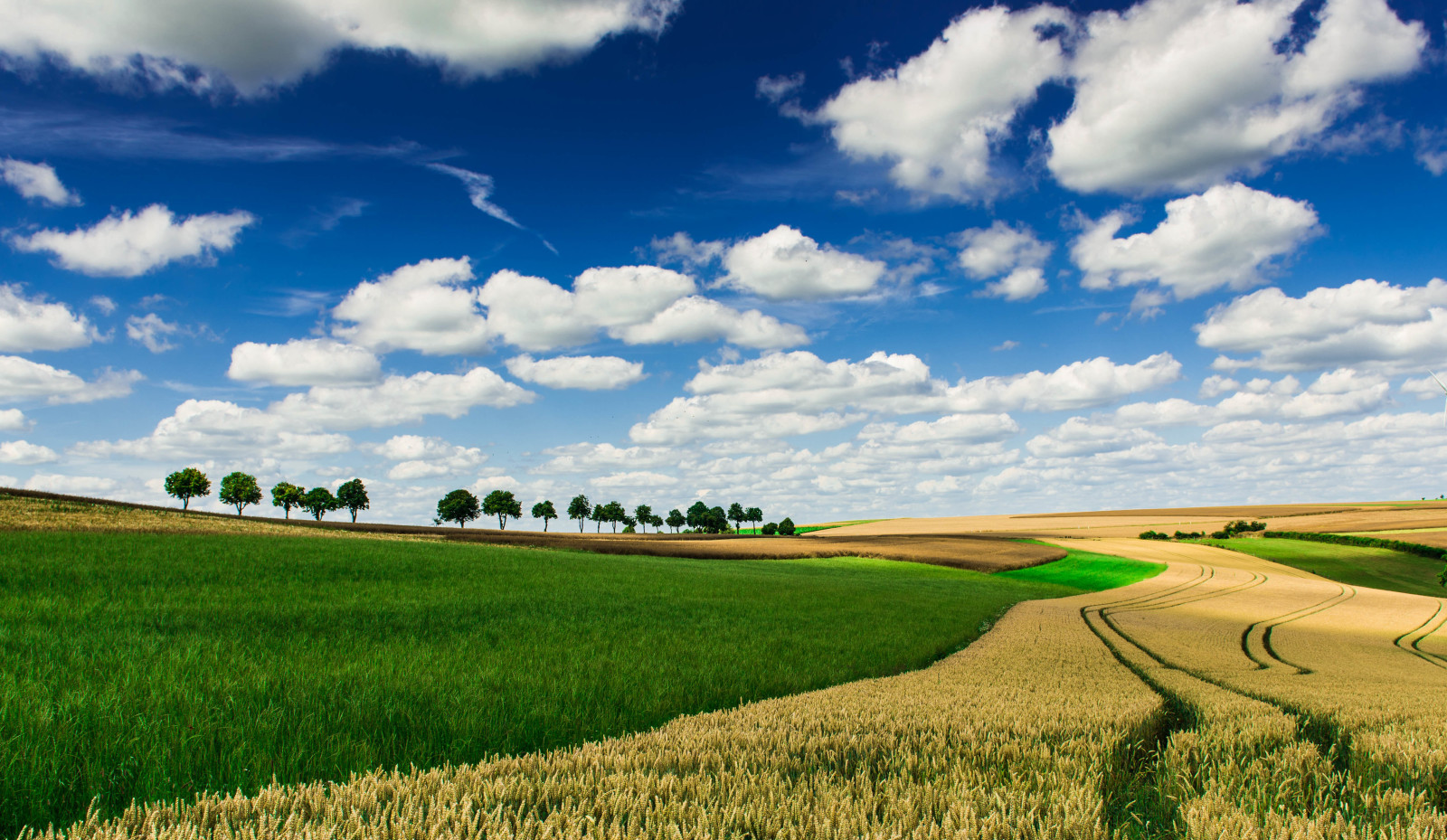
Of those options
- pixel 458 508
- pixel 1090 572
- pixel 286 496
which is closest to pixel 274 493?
pixel 286 496

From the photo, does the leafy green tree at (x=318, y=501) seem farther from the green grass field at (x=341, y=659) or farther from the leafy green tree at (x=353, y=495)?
the green grass field at (x=341, y=659)

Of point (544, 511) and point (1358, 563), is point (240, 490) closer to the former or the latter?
point (544, 511)

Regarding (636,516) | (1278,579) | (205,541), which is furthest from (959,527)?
(205,541)

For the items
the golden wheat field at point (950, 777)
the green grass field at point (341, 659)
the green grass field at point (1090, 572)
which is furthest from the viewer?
the green grass field at point (1090, 572)

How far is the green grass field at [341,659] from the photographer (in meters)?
4.89

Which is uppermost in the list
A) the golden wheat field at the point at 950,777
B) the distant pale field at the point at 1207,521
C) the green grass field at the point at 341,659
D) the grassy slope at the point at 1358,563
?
the golden wheat field at the point at 950,777

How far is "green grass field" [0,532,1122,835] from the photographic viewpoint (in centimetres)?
489

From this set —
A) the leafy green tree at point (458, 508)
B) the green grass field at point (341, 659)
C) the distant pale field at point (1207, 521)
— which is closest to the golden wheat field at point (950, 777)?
the green grass field at point (341, 659)

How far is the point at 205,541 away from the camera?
26500mm

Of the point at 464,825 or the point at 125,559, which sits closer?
the point at 464,825

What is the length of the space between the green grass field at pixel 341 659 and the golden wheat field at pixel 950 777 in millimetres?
1237

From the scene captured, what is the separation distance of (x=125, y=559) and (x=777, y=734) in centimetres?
→ 2357

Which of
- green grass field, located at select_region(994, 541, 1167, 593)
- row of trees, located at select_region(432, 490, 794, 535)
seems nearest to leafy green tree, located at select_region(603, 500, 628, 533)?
row of trees, located at select_region(432, 490, 794, 535)

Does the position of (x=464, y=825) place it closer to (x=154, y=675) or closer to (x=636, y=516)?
(x=154, y=675)
